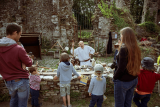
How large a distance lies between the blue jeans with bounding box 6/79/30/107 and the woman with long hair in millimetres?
1476

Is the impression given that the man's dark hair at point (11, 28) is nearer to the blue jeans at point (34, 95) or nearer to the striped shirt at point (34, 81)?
the striped shirt at point (34, 81)

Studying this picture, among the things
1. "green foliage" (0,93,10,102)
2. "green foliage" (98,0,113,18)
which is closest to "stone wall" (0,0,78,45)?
"green foliage" (98,0,113,18)

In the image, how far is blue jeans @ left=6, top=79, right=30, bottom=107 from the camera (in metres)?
1.89

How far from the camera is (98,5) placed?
970cm

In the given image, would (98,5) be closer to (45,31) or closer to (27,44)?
(45,31)

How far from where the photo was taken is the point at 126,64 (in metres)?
1.88

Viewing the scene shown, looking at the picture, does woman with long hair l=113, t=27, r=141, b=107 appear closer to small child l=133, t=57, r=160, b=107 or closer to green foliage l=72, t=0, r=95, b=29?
small child l=133, t=57, r=160, b=107

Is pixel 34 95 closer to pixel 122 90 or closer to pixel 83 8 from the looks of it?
pixel 122 90

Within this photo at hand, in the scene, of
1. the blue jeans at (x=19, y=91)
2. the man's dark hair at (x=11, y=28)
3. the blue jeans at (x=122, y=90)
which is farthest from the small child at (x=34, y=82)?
the blue jeans at (x=122, y=90)

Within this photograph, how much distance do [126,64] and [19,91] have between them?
1739 mm

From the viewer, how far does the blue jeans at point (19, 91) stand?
6.21 ft

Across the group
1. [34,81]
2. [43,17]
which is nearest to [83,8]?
[43,17]

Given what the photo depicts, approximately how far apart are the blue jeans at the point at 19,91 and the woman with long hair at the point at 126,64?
1.48m

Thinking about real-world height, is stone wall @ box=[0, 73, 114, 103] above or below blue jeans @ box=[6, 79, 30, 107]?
below
